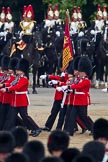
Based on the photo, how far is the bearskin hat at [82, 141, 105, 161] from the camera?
10430mm

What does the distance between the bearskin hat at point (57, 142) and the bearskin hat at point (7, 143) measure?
375 mm

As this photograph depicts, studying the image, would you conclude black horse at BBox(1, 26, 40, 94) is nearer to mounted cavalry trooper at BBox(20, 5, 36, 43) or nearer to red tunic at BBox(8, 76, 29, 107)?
mounted cavalry trooper at BBox(20, 5, 36, 43)

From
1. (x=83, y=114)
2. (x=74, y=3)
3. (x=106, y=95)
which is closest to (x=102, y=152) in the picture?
(x=83, y=114)

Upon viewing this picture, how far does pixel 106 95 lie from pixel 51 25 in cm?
561

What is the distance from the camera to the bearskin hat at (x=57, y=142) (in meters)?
10.8

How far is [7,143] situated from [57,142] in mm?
505

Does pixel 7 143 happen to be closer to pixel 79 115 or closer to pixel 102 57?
pixel 79 115

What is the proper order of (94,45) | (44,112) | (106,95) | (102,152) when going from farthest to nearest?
1. (94,45)
2. (106,95)
3. (44,112)
4. (102,152)

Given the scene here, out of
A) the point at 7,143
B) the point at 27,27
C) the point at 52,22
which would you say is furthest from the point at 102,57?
the point at 7,143

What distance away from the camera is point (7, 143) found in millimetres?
10883

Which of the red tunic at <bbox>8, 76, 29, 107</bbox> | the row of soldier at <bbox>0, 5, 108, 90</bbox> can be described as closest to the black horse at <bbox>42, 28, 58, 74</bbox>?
the row of soldier at <bbox>0, 5, 108, 90</bbox>

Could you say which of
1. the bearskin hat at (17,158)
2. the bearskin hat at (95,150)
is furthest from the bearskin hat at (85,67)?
the bearskin hat at (17,158)

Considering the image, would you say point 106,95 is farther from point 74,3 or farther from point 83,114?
point 74,3

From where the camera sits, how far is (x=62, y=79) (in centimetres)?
1812
